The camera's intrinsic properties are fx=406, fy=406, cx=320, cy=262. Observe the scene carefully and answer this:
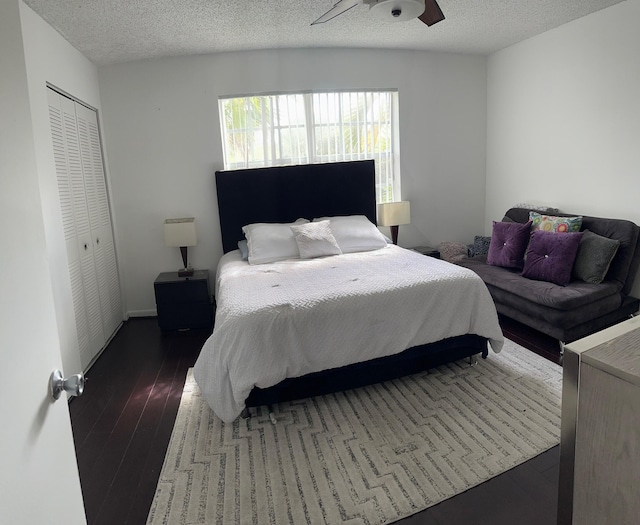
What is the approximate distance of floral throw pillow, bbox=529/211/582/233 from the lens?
345cm

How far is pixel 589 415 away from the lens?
703mm

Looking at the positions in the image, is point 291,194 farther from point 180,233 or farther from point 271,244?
point 180,233

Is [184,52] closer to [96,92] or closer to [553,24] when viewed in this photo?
[96,92]

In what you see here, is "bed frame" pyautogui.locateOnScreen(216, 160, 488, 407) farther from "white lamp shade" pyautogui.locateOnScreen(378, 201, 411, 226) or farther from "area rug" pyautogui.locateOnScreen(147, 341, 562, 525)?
"area rug" pyautogui.locateOnScreen(147, 341, 562, 525)

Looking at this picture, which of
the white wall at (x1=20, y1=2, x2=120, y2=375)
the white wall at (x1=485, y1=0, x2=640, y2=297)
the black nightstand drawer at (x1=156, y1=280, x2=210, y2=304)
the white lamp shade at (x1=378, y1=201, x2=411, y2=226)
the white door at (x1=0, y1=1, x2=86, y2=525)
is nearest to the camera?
the white door at (x1=0, y1=1, x2=86, y2=525)

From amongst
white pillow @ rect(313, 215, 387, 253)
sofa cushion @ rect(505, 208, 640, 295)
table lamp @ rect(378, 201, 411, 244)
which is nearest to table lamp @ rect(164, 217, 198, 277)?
white pillow @ rect(313, 215, 387, 253)

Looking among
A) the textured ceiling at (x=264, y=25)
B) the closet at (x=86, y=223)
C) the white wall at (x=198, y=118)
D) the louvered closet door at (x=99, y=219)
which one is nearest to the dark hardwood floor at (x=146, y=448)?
the closet at (x=86, y=223)

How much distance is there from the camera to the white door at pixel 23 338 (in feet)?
2.49

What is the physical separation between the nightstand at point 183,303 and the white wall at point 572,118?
3.47m

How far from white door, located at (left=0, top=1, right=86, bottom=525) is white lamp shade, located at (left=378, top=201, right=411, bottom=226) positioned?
362cm

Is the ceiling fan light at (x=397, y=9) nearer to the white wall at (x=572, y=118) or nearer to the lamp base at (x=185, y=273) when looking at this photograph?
the white wall at (x=572, y=118)

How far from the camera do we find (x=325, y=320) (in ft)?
7.69

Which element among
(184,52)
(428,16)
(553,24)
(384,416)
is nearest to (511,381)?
(384,416)

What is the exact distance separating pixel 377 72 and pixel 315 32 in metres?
0.97
